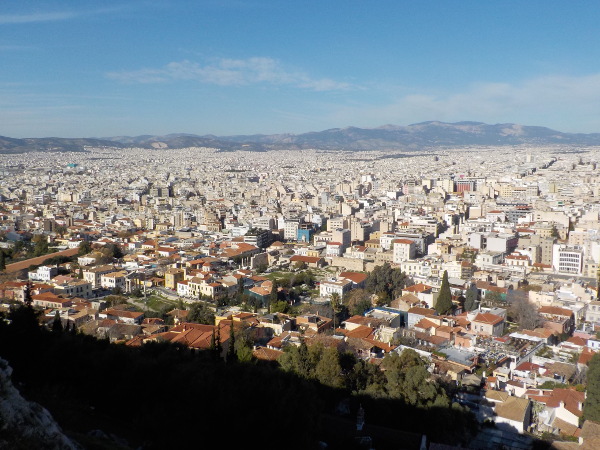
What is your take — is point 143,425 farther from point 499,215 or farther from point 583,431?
point 499,215

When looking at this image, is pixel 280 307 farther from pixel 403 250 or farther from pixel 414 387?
pixel 403 250

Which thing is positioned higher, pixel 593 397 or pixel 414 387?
pixel 414 387

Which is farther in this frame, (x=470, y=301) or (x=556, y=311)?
(x=470, y=301)

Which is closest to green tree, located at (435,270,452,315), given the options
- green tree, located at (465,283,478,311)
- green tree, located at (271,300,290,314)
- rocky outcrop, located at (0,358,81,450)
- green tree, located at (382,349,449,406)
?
green tree, located at (465,283,478,311)

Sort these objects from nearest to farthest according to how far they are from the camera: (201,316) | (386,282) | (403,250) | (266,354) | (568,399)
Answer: (568,399)
(266,354)
(201,316)
(386,282)
(403,250)

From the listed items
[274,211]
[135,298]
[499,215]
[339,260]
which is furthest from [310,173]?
[135,298]

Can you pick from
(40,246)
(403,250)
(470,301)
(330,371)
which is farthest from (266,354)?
(40,246)

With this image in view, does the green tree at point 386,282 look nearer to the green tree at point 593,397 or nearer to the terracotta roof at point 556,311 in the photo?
the terracotta roof at point 556,311

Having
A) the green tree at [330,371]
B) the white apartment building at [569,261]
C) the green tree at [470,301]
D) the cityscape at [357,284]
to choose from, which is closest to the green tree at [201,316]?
the cityscape at [357,284]

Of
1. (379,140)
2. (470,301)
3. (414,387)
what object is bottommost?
(470,301)

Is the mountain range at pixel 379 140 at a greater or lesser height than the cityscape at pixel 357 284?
greater
